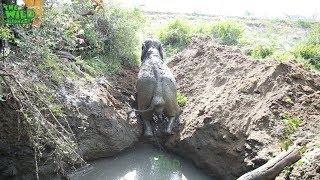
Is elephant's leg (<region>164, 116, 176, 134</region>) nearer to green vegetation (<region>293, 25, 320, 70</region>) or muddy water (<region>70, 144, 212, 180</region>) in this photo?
muddy water (<region>70, 144, 212, 180</region>)

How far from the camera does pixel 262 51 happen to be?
917cm

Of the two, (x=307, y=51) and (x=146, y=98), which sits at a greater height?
(x=307, y=51)

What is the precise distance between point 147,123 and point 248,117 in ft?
5.86

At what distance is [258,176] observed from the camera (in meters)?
5.04

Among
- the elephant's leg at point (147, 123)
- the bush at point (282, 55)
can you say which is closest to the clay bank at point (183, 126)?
the elephant's leg at point (147, 123)

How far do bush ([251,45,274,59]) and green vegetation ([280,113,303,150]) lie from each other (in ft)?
11.0

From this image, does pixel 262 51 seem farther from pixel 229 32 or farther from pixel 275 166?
pixel 275 166

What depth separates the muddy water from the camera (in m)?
6.38

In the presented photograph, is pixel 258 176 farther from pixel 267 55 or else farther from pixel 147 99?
pixel 267 55

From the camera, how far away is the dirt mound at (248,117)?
18.5 ft

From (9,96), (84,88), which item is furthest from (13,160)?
(84,88)

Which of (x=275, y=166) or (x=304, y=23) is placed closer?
(x=275, y=166)

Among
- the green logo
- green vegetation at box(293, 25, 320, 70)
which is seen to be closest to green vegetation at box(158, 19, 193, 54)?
green vegetation at box(293, 25, 320, 70)

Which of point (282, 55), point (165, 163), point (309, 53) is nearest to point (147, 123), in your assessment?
point (165, 163)
